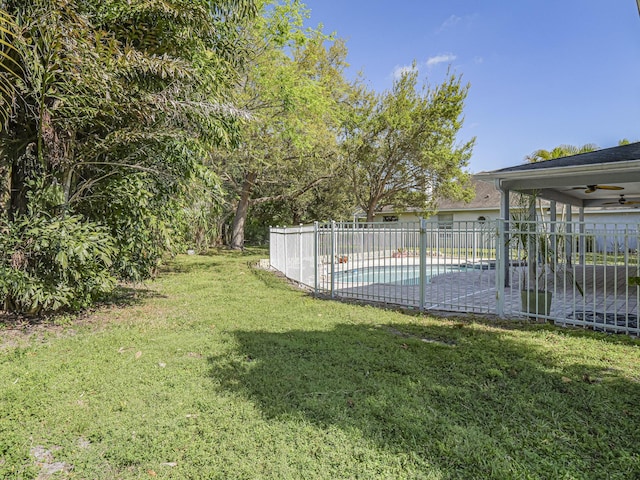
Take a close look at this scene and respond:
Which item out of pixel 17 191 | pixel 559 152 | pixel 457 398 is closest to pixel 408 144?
pixel 559 152

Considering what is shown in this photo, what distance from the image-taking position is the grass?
265 cm

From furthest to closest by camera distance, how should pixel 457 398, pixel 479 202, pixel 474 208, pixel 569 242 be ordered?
pixel 479 202
pixel 474 208
pixel 569 242
pixel 457 398

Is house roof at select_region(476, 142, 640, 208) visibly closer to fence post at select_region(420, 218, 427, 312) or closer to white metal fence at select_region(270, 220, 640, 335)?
white metal fence at select_region(270, 220, 640, 335)

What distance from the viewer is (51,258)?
5.71 m

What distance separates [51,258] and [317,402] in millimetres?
4692

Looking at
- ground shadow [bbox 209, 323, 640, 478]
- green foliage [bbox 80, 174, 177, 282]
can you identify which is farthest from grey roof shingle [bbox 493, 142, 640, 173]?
green foliage [bbox 80, 174, 177, 282]

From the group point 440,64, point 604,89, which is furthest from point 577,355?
point 440,64

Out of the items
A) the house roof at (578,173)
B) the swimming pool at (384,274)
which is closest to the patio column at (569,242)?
the house roof at (578,173)

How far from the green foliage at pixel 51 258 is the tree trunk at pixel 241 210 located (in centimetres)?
1426

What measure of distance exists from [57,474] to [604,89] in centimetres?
2160

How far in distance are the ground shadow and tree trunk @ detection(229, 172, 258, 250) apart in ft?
53.2

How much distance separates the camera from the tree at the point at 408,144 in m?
21.8

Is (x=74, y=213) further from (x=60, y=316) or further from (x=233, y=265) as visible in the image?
(x=233, y=265)

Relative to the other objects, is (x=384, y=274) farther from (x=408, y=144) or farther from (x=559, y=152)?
(x=559, y=152)
